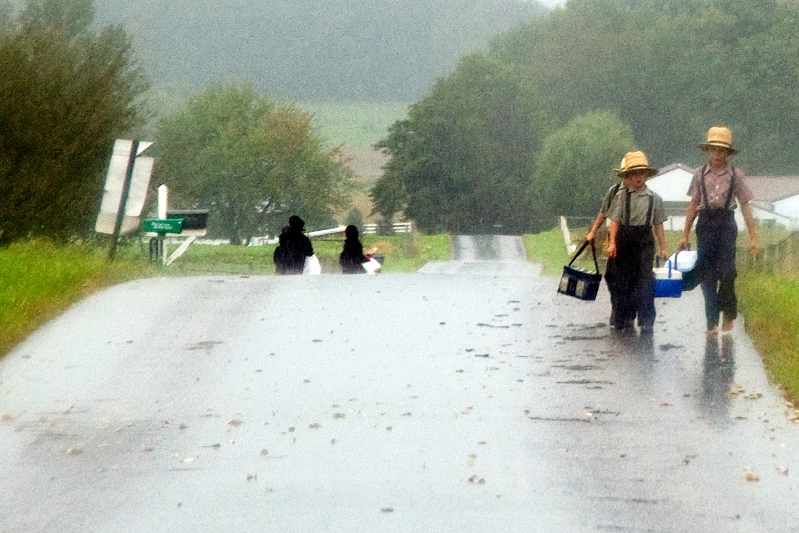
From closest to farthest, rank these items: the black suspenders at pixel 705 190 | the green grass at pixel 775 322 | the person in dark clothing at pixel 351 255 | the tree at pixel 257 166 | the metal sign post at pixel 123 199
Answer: the green grass at pixel 775 322 < the black suspenders at pixel 705 190 < the metal sign post at pixel 123 199 < the person in dark clothing at pixel 351 255 < the tree at pixel 257 166

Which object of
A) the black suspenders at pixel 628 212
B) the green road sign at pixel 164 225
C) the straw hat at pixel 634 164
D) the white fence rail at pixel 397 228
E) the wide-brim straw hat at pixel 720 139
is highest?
the wide-brim straw hat at pixel 720 139

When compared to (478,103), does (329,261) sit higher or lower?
lower

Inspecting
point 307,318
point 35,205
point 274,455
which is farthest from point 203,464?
point 35,205

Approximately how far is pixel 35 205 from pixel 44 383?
14.4 metres

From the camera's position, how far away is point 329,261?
6444cm

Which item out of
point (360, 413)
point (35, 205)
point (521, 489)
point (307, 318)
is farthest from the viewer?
point (35, 205)

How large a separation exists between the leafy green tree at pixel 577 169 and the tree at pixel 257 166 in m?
15.0

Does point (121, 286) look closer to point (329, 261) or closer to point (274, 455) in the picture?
point (274, 455)

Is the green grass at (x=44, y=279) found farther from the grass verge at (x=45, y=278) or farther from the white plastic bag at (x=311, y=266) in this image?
the white plastic bag at (x=311, y=266)

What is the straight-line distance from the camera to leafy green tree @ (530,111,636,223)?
110 metres

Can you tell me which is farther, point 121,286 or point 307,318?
point 121,286

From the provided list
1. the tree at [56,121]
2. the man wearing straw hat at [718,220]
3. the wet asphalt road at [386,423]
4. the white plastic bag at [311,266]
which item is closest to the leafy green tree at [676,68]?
the tree at [56,121]

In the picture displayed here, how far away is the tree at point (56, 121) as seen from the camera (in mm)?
24172

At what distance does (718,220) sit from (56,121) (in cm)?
1503
